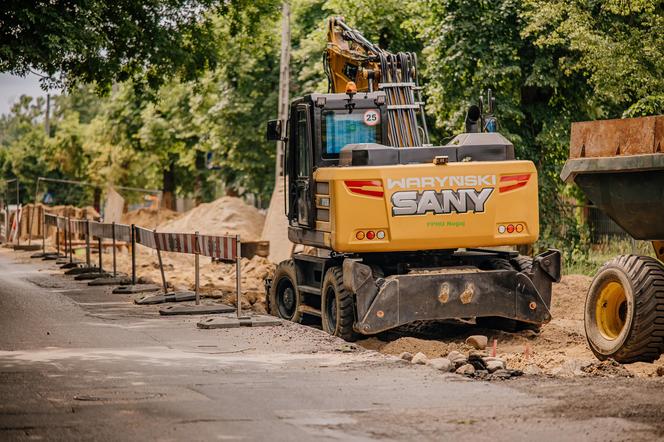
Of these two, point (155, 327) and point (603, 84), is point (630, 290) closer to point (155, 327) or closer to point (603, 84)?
point (155, 327)

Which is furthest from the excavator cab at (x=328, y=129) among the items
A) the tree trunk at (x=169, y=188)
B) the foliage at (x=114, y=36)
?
the tree trunk at (x=169, y=188)

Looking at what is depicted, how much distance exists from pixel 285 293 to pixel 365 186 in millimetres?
3796

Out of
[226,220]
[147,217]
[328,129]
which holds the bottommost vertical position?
[147,217]

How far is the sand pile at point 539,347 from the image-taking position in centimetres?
1109

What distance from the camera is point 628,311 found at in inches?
432

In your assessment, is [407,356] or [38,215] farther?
[38,215]

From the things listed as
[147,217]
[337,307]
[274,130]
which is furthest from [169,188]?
[337,307]

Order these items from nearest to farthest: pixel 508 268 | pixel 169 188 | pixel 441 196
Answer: pixel 441 196
pixel 508 268
pixel 169 188

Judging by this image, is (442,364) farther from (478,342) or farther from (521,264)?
(521,264)

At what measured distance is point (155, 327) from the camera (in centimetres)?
1494

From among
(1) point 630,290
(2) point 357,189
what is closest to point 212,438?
(1) point 630,290

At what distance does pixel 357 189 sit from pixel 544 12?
1079 centimetres

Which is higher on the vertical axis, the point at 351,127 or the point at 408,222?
the point at 351,127

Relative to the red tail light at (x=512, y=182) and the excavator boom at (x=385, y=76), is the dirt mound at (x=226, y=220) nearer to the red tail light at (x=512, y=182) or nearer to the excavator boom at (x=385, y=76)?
the excavator boom at (x=385, y=76)
